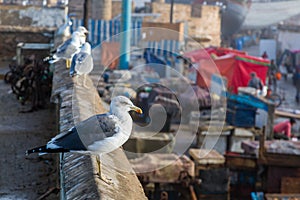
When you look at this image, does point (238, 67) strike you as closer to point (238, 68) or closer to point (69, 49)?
point (238, 68)

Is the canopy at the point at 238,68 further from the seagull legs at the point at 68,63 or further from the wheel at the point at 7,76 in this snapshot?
the seagull legs at the point at 68,63

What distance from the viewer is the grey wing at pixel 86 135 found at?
3762mm

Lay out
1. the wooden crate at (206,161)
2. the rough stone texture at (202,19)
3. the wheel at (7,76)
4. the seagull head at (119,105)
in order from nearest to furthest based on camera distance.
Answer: the seagull head at (119,105), the wooden crate at (206,161), the wheel at (7,76), the rough stone texture at (202,19)

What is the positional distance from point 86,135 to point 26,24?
1306 cm

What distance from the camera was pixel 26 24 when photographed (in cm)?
1623

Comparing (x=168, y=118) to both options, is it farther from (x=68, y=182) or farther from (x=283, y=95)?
(x=283, y=95)

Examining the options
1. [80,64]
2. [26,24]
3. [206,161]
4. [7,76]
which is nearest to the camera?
[80,64]

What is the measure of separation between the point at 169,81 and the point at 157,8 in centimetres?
1918

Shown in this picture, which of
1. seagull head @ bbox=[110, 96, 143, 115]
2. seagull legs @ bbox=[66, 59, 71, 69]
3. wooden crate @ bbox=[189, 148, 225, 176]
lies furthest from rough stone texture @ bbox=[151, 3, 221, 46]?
seagull head @ bbox=[110, 96, 143, 115]

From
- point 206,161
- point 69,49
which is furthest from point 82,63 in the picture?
point 206,161

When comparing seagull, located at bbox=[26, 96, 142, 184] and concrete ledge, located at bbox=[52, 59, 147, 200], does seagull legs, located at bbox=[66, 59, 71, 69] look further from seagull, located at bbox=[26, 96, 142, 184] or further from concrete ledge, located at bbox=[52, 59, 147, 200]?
seagull, located at bbox=[26, 96, 142, 184]

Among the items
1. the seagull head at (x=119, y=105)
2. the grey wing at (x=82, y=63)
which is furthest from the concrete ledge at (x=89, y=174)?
the grey wing at (x=82, y=63)

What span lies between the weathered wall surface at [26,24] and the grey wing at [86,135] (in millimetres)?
10392

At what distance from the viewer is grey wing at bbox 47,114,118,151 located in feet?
12.3
